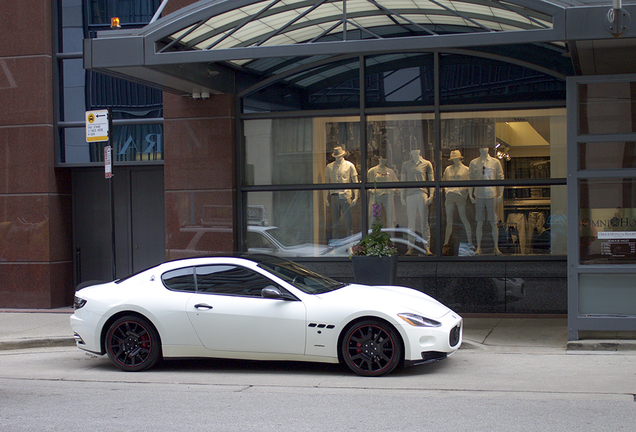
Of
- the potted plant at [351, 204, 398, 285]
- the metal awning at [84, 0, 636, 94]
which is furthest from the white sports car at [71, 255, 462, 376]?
the metal awning at [84, 0, 636, 94]

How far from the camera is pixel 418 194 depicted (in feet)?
41.4

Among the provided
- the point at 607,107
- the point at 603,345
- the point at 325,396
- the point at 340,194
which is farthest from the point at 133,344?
the point at 607,107

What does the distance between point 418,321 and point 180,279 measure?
2.80 meters

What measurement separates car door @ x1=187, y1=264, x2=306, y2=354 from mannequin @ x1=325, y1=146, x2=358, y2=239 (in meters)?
4.85

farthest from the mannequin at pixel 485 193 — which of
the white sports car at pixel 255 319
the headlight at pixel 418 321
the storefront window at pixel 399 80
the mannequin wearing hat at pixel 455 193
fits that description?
the headlight at pixel 418 321

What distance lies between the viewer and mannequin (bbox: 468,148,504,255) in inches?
486

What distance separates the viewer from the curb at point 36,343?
10.4 metres

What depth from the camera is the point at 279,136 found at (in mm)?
13242

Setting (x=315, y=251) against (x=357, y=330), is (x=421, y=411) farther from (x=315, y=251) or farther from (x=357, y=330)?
(x=315, y=251)

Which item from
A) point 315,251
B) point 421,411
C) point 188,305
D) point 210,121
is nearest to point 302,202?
point 315,251

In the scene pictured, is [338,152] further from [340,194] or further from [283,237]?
[283,237]

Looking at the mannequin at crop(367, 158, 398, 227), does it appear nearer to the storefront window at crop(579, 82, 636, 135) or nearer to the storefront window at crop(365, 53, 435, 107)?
the storefront window at crop(365, 53, 435, 107)

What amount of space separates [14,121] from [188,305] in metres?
7.63

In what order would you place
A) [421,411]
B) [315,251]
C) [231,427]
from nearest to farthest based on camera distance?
1. [231,427]
2. [421,411]
3. [315,251]
